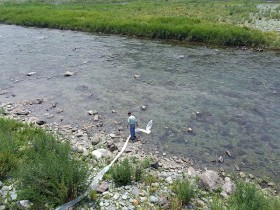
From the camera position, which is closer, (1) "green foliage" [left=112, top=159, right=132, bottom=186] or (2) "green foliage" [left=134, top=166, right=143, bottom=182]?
(1) "green foliage" [left=112, top=159, right=132, bottom=186]

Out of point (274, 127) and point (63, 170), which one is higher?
point (63, 170)

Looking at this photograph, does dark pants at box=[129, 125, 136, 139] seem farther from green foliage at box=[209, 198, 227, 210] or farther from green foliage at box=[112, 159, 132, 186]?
green foliage at box=[209, 198, 227, 210]

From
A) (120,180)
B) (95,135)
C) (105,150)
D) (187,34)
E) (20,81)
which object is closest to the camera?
(120,180)

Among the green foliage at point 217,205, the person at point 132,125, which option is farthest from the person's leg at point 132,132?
the green foliage at point 217,205

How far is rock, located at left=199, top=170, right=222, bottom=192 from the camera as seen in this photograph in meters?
9.73

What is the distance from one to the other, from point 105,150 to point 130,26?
2324 cm

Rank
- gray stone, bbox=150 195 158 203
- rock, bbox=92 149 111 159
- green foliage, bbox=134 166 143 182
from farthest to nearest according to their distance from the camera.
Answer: rock, bbox=92 149 111 159 → green foliage, bbox=134 166 143 182 → gray stone, bbox=150 195 158 203

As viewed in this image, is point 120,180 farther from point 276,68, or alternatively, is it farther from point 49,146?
point 276,68

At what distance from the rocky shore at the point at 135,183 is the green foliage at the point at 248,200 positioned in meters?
0.62

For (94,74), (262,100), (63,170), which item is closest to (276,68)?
(262,100)

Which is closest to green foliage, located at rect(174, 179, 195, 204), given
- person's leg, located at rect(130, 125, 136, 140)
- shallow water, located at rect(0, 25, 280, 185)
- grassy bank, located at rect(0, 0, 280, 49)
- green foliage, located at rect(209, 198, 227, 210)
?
green foliage, located at rect(209, 198, 227, 210)

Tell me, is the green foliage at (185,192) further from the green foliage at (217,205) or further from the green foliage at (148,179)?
the green foliage at (148,179)

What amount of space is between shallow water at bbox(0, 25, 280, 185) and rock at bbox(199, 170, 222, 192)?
4.09ft

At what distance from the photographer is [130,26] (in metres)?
32.7
